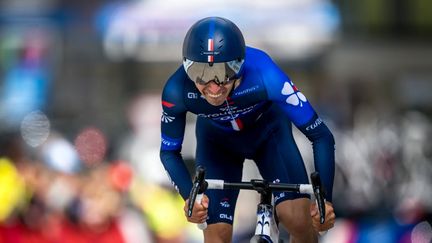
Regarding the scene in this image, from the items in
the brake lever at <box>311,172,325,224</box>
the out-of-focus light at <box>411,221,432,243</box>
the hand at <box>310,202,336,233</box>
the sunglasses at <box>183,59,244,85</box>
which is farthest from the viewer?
the out-of-focus light at <box>411,221,432,243</box>

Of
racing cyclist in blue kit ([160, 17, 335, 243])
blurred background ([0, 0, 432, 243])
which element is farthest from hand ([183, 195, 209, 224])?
blurred background ([0, 0, 432, 243])

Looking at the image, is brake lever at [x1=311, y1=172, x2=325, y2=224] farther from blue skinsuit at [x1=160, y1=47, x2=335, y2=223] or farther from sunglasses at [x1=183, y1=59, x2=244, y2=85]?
sunglasses at [x1=183, y1=59, x2=244, y2=85]

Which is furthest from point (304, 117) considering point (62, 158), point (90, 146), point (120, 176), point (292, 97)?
point (90, 146)

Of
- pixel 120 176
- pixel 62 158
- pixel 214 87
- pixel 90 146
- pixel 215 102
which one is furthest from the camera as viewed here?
pixel 90 146

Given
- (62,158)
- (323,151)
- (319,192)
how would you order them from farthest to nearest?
(62,158)
(323,151)
(319,192)

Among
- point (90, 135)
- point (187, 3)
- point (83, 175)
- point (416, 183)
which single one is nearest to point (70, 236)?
point (83, 175)

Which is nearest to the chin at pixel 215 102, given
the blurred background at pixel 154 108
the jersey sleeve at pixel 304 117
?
the jersey sleeve at pixel 304 117

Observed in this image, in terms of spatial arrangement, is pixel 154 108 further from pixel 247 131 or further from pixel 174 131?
pixel 174 131

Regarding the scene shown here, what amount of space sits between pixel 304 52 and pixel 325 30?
2.21 ft

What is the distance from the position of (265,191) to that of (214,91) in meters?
0.79

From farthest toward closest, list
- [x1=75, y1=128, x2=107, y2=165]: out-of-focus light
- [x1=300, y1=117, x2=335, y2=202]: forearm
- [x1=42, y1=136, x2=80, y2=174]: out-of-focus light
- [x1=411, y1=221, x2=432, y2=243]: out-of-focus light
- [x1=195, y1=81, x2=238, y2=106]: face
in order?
[x1=75, y1=128, x2=107, y2=165]: out-of-focus light < [x1=42, y1=136, x2=80, y2=174]: out-of-focus light < [x1=411, y1=221, x2=432, y2=243]: out-of-focus light < [x1=300, y1=117, x2=335, y2=202]: forearm < [x1=195, y1=81, x2=238, y2=106]: face

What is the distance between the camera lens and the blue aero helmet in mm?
8820

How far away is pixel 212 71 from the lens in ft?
29.1

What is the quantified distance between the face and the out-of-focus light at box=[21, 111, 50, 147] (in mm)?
9565
